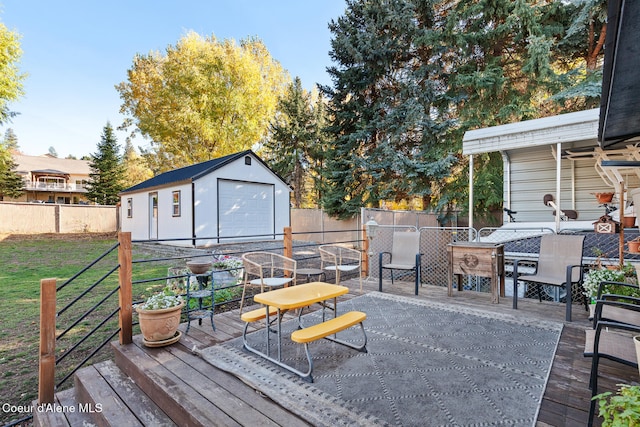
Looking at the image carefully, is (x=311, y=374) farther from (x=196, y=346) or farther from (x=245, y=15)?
(x=245, y=15)

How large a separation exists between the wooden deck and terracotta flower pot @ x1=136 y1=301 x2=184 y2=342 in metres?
0.13

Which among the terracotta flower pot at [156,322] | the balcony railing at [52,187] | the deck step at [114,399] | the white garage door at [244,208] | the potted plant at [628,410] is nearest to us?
the potted plant at [628,410]

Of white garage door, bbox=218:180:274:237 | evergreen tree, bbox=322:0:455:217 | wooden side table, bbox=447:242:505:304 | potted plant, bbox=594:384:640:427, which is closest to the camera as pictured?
potted plant, bbox=594:384:640:427

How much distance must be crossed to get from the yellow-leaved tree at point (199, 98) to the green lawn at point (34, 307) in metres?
8.32

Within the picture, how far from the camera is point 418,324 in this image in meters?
3.47

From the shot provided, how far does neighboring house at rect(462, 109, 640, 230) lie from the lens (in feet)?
17.3

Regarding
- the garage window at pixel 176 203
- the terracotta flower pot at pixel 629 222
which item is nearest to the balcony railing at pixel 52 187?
the garage window at pixel 176 203

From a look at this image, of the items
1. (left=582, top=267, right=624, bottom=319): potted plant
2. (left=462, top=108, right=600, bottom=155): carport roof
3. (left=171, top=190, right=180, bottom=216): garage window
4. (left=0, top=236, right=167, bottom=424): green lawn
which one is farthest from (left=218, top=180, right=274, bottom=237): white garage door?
(left=582, top=267, right=624, bottom=319): potted plant

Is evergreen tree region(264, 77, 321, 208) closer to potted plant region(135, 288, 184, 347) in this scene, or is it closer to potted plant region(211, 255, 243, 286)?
potted plant region(211, 255, 243, 286)

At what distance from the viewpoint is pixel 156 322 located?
296cm

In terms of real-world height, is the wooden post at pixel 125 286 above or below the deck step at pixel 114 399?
above

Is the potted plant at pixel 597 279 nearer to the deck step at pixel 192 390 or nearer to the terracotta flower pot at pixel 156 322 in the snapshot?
the deck step at pixel 192 390

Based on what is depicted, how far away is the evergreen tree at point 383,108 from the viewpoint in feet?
34.2

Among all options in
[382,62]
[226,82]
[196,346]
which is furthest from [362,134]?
[196,346]
